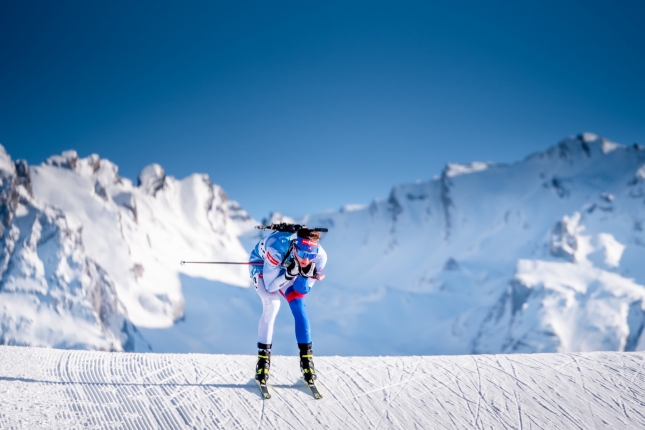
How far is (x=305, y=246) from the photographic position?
777 cm

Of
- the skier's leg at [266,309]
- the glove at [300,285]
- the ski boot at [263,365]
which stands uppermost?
the glove at [300,285]

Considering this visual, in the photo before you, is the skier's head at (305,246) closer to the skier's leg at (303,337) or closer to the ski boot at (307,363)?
the skier's leg at (303,337)

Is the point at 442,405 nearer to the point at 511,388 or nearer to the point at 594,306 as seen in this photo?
the point at 511,388

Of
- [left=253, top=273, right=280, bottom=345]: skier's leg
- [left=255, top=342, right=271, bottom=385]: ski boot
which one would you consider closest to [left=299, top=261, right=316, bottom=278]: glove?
[left=253, top=273, right=280, bottom=345]: skier's leg

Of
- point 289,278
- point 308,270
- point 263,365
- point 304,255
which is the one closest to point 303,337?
point 263,365

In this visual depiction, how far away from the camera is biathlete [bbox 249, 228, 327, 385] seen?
7793mm

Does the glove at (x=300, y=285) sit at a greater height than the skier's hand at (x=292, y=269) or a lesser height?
lesser

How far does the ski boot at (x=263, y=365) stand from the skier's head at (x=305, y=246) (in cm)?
163

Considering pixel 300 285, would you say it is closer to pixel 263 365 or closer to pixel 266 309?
pixel 266 309

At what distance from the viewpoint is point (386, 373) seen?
8406 mm

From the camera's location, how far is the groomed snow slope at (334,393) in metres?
6.64

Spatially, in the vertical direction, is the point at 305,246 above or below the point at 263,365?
above

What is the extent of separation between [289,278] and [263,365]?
1556mm

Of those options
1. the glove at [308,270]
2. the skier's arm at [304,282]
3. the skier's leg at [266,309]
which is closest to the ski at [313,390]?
the skier's leg at [266,309]
